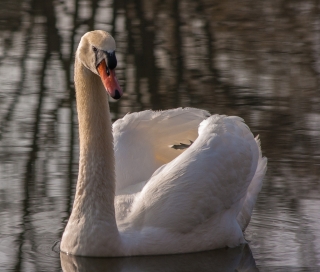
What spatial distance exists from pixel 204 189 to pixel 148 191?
390 millimetres

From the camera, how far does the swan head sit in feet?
19.4

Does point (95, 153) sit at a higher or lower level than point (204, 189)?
higher

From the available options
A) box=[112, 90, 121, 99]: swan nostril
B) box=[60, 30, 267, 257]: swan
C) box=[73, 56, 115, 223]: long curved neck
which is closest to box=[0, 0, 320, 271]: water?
box=[60, 30, 267, 257]: swan

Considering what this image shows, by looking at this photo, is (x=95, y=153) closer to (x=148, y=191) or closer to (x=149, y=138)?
(x=148, y=191)

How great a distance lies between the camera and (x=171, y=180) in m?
6.57

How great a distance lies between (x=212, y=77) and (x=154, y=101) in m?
1.29

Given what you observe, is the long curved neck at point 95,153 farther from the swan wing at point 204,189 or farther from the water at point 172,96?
the water at point 172,96

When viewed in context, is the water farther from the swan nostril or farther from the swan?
the swan nostril

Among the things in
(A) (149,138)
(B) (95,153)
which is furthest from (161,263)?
(A) (149,138)

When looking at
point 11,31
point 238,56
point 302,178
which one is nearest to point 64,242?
point 302,178

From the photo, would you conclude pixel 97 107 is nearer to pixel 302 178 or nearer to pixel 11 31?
pixel 302 178

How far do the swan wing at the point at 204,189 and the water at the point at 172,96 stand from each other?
0.21 metres

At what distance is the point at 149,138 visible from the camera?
7.50m

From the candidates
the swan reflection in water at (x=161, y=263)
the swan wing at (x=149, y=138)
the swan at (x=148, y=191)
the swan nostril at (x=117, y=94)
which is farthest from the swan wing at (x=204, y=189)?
the swan nostril at (x=117, y=94)
